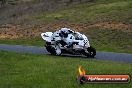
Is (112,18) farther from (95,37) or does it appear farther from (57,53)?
(57,53)

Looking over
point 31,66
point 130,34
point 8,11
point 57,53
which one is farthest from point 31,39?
point 8,11

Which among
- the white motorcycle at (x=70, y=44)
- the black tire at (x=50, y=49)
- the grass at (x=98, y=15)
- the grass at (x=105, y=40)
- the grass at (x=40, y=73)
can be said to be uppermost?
the grass at (x=40, y=73)

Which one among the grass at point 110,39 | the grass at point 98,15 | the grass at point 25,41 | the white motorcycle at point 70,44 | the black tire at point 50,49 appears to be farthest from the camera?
the grass at point 98,15

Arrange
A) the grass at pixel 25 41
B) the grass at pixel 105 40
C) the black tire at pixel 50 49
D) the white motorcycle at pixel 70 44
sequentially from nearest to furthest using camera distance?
1. the white motorcycle at pixel 70 44
2. the black tire at pixel 50 49
3. the grass at pixel 105 40
4. the grass at pixel 25 41

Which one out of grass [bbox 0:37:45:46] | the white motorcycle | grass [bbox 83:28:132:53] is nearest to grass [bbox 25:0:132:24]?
grass [bbox 83:28:132:53]

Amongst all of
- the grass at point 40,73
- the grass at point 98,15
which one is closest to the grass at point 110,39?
the grass at point 98,15

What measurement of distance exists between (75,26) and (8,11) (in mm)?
45419

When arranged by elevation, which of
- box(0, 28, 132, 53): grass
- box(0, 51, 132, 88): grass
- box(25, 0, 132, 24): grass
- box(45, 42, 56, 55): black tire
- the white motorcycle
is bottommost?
box(25, 0, 132, 24): grass

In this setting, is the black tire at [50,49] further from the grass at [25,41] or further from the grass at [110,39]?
the grass at [25,41]

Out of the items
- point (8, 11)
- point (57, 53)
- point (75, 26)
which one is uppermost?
point (57, 53)

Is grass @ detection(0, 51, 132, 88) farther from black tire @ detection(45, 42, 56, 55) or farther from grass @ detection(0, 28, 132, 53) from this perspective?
grass @ detection(0, 28, 132, 53)

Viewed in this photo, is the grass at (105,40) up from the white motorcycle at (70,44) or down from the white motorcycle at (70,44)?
down

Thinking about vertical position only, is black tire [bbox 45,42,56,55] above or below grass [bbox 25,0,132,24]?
above

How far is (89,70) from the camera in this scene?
20562mm
